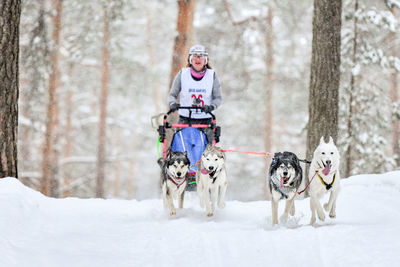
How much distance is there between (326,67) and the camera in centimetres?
654

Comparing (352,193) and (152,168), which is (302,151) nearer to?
(152,168)

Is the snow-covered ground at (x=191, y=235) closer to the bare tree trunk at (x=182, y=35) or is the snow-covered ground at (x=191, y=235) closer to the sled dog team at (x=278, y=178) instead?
the sled dog team at (x=278, y=178)

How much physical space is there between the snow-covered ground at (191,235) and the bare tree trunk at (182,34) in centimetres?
459

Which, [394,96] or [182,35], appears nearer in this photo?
[182,35]

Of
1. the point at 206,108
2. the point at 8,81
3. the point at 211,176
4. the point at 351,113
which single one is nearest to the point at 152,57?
the point at 351,113

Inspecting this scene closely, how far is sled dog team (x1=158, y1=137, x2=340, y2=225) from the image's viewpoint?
414 cm

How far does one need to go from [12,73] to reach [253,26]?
362 inches

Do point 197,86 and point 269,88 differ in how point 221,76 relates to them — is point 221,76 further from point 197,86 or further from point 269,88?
point 197,86

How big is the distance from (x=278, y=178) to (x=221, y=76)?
12714mm

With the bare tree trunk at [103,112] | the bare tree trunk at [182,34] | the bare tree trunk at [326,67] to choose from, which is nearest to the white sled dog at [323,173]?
the bare tree trunk at [326,67]

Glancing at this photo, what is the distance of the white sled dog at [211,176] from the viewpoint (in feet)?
15.5

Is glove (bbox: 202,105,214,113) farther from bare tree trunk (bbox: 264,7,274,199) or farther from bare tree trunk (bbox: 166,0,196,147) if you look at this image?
bare tree trunk (bbox: 264,7,274,199)

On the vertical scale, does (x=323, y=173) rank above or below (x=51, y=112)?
below

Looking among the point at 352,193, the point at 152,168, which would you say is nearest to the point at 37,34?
the point at 352,193
